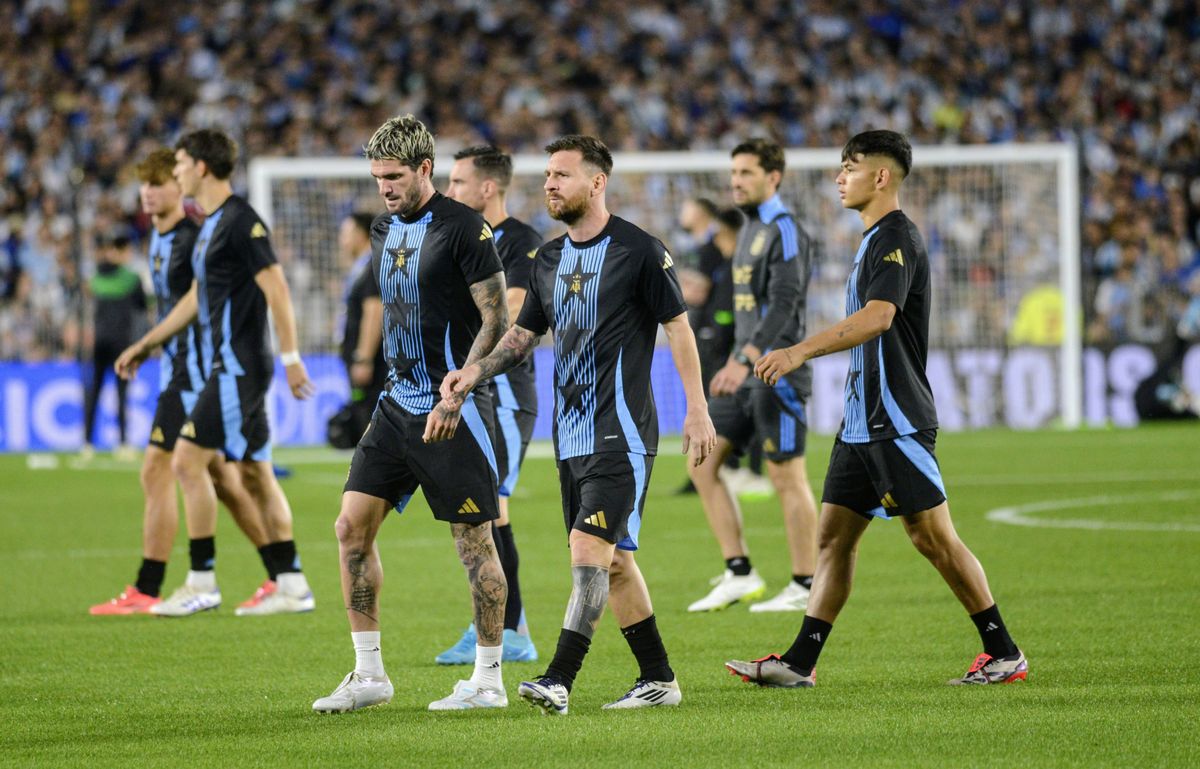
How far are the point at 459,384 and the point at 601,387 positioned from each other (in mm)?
519

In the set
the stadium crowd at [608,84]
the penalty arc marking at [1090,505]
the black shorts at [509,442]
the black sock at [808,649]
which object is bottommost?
the penalty arc marking at [1090,505]

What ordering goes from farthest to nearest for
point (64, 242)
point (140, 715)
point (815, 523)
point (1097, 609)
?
point (64, 242) < point (815, 523) < point (1097, 609) < point (140, 715)

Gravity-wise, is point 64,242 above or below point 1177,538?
above

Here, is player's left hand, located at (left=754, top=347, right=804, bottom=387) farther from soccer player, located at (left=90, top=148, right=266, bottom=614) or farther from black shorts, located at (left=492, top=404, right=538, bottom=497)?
soccer player, located at (left=90, top=148, right=266, bottom=614)

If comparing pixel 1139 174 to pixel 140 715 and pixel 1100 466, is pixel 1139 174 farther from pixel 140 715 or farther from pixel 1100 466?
pixel 140 715

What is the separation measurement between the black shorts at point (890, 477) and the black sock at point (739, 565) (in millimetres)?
2910

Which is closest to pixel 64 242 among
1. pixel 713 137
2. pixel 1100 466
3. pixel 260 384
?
pixel 713 137

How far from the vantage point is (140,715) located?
6.75 meters

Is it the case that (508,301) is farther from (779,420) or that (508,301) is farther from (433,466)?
(779,420)

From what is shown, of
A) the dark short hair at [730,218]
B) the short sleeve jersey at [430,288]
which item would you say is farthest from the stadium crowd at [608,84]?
the short sleeve jersey at [430,288]

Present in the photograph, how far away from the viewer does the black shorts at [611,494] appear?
651cm

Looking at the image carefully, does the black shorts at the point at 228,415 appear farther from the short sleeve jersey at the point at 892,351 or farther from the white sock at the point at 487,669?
the short sleeve jersey at the point at 892,351

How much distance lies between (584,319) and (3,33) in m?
25.1

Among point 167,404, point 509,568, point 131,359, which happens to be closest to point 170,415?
point 167,404
